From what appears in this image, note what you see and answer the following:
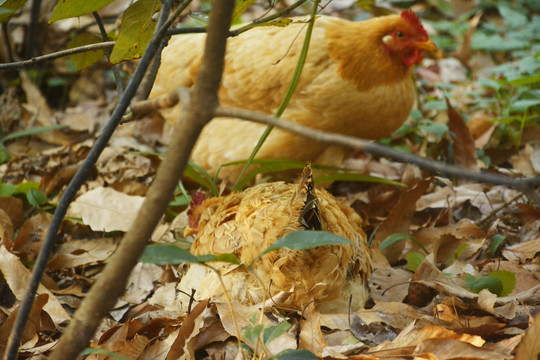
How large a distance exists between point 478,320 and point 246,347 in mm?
689

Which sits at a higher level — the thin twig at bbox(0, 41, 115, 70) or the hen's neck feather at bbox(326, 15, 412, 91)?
the thin twig at bbox(0, 41, 115, 70)

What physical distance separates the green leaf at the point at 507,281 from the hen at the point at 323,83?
4.13 feet

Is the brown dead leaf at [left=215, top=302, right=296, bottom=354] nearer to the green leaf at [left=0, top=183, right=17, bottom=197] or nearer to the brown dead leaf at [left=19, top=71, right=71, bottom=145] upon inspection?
the green leaf at [left=0, top=183, right=17, bottom=197]

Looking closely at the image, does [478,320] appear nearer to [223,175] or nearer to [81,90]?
[223,175]

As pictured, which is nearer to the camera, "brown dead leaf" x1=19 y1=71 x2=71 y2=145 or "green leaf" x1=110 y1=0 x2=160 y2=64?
"green leaf" x1=110 y1=0 x2=160 y2=64

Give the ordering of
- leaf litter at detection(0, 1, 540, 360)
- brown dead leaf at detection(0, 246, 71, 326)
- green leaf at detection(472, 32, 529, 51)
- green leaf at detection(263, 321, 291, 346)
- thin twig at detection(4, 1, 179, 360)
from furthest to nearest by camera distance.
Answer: green leaf at detection(472, 32, 529, 51), brown dead leaf at detection(0, 246, 71, 326), leaf litter at detection(0, 1, 540, 360), green leaf at detection(263, 321, 291, 346), thin twig at detection(4, 1, 179, 360)

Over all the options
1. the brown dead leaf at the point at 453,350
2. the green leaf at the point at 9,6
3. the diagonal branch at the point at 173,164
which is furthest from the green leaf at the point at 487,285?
the green leaf at the point at 9,6

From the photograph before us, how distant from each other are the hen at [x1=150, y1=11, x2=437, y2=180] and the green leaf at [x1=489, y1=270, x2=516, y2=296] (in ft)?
4.13

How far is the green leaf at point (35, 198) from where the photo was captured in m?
2.43

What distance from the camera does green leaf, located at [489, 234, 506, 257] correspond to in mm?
2094

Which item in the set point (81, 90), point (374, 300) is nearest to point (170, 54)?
point (81, 90)

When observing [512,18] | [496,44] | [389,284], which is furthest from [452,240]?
[512,18]

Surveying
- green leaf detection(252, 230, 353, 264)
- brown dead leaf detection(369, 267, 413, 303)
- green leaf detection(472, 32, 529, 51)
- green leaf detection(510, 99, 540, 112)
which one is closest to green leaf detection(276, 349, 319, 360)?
green leaf detection(252, 230, 353, 264)

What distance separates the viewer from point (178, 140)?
962mm
